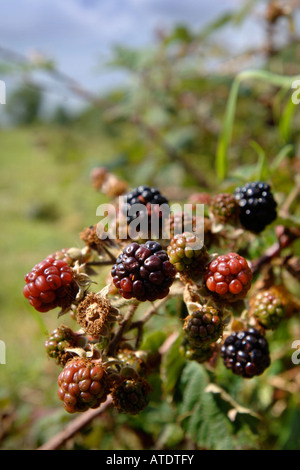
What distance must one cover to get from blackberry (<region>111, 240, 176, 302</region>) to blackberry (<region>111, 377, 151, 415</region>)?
0.13 metres

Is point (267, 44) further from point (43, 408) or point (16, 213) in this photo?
point (16, 213)

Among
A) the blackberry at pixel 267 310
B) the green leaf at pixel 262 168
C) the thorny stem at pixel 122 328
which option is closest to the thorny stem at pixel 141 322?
the thorny stem at pixel 122 328

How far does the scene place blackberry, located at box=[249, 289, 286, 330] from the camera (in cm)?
63

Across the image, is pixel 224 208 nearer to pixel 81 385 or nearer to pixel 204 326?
pixel 204 326

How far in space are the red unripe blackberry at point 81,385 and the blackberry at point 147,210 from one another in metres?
0.21

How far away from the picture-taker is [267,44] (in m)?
1.64

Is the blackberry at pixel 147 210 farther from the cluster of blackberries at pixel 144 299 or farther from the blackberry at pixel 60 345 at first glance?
the blackberry at pixel 60 345

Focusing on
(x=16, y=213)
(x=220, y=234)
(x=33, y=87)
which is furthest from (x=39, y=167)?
(x=220, y=234)

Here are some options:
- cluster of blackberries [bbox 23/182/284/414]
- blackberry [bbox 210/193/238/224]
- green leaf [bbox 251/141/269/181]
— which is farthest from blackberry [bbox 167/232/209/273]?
green leaf [bbox 251/141/269/181]

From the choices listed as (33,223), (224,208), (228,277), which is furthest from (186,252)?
(33,223)

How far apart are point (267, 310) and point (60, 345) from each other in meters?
0.32

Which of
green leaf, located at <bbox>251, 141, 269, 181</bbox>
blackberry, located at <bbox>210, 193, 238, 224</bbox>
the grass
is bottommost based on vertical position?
the grass

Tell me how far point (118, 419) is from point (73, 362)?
630 mm

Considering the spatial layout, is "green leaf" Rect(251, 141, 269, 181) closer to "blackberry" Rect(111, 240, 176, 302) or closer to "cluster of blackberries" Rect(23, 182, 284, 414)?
"cluster of blackberries" Rect(23, 182, 284, 414)
